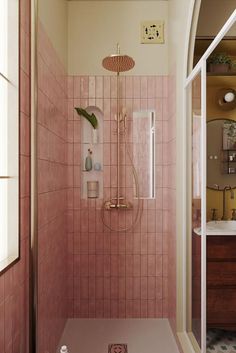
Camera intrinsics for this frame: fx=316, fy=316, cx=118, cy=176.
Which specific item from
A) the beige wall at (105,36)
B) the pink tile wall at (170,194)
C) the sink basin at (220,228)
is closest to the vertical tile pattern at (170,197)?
the pink tile wall at (170,194)

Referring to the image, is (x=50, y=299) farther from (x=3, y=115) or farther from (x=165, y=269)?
(x=3, y=115)

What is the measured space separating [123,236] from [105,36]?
5.82ft

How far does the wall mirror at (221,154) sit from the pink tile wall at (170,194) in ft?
1.64

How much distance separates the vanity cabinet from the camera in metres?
1.85

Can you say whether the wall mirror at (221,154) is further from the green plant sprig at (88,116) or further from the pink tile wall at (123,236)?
the green plant sprig at (88,116)

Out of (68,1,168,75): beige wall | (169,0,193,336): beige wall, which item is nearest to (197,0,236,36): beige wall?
(169,0,193,336): beige wall

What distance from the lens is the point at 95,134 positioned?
110 inches

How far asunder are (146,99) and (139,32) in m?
0.59

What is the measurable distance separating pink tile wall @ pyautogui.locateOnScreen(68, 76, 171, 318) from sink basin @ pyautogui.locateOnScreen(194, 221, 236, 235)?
3.02ft

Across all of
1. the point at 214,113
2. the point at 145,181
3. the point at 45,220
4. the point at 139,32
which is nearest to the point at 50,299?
the point at 45,220

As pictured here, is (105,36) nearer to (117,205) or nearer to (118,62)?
(118,62)

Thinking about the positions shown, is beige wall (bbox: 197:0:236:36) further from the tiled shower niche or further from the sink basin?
the tiled shower niche

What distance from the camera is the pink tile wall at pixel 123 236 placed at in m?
2.78

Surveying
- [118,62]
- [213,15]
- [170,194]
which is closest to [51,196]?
[170,194]
